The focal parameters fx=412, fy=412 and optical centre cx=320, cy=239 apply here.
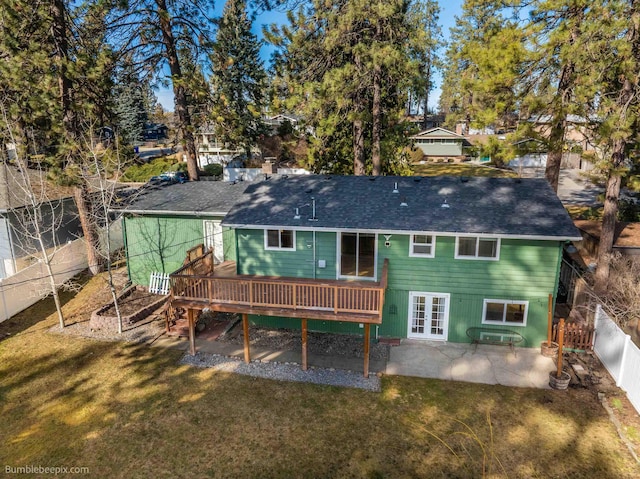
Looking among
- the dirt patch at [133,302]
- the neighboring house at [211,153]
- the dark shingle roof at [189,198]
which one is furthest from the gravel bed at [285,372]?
the neighboring house at [211,153]

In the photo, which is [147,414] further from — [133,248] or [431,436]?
[133,248]

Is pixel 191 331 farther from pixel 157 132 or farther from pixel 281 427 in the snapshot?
pixel 157 132

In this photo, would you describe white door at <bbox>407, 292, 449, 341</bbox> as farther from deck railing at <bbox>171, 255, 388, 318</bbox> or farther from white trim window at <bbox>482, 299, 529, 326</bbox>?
deck railing at <bbox>171, 255, 388, 318</bbox>

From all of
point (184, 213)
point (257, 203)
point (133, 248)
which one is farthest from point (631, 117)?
point (133, 248)

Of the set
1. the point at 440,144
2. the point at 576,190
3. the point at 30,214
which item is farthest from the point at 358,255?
the point at 440,144

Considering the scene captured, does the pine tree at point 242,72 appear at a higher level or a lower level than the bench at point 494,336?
higher

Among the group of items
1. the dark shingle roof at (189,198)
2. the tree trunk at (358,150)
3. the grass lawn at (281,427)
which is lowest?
the grass lawn at (281,427)

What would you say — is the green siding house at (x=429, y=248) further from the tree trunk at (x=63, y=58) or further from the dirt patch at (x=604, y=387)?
the tree trunk at (x=63, y=58)
